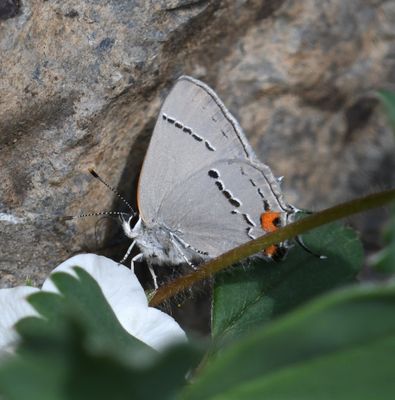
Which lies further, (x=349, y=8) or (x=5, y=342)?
(x=349, y=8)

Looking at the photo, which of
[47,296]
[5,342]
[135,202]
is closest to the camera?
[47,296]

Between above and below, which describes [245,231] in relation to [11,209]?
below

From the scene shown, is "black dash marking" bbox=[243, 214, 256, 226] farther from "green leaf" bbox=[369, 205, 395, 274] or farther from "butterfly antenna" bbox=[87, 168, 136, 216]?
"green leaf" bbox=[369, 205, 395, 274]

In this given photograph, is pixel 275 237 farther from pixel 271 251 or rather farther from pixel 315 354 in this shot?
pixel 315 354

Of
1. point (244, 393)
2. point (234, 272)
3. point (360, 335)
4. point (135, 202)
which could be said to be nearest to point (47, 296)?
point (244, 393)

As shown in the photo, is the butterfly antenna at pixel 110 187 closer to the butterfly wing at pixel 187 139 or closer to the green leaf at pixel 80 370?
the butterfly wing at pixel 187 139

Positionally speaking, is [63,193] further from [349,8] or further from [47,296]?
[349,8]

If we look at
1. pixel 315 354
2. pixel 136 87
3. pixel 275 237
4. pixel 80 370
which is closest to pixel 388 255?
pixel 315 354
